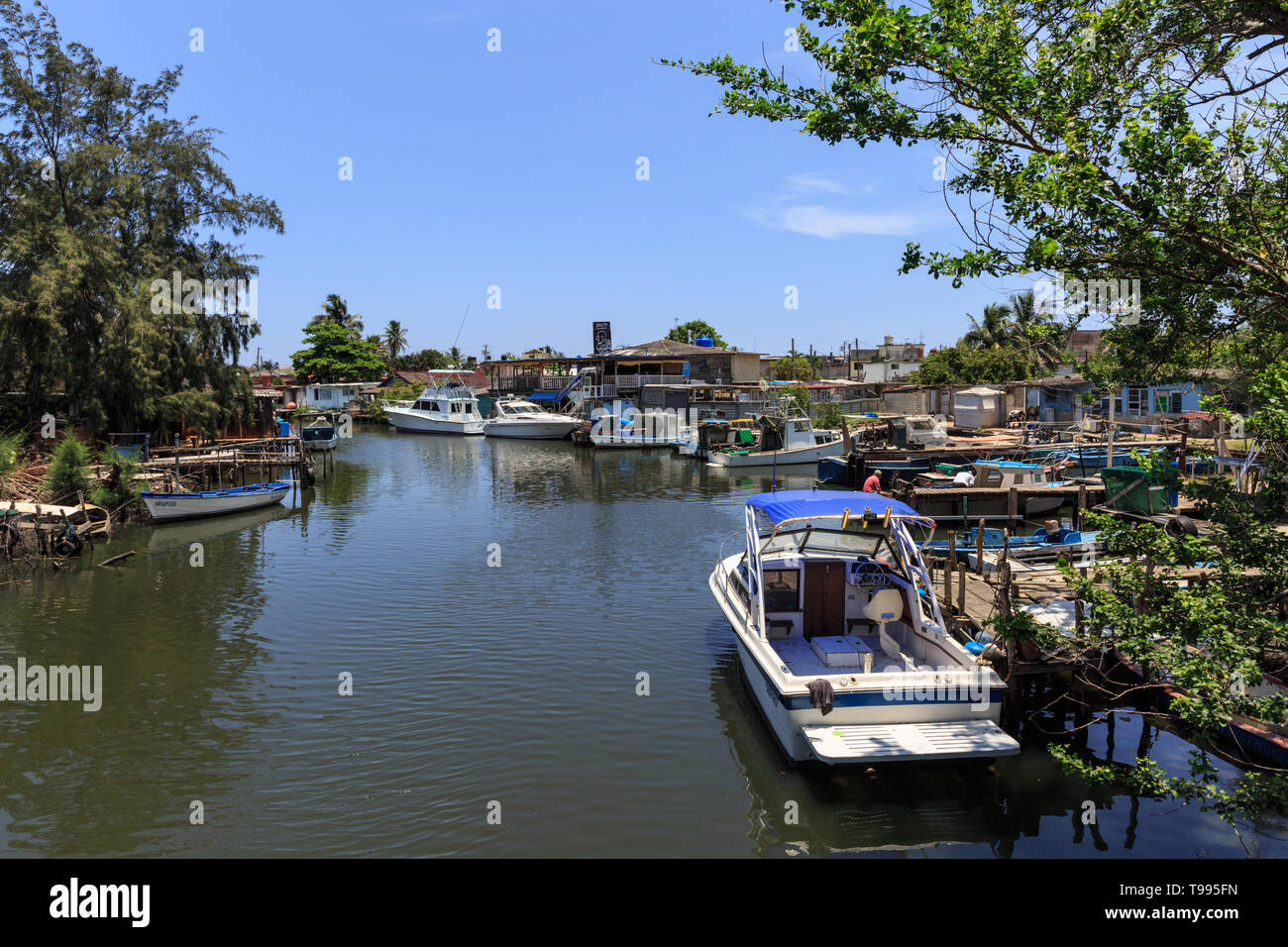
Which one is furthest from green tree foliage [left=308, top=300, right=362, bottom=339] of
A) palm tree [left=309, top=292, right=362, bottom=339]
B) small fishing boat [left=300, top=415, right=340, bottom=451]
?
small fishing boat [left=300, top=415, right=340, bottom=451]

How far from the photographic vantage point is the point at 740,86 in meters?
8.32

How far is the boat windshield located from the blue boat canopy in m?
0.41

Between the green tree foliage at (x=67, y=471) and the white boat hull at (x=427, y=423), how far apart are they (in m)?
41.1

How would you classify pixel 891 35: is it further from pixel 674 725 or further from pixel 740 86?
pixel 674 725

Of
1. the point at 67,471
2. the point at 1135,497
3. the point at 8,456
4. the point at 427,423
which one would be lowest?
the point at 1135,497

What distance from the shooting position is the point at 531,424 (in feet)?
196

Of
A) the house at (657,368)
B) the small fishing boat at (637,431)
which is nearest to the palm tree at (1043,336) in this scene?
the small fishing boat at (637,431)

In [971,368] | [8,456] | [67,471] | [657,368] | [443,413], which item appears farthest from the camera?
[443,413]

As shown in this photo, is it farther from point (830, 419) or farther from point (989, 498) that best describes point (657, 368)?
point (989, 498)

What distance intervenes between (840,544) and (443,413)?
191 feet

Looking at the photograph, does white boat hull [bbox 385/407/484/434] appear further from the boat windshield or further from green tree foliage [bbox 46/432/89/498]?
the boat windshield

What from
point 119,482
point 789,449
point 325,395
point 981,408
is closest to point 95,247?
point 119,482

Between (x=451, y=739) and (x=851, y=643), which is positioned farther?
(x=851, y=643)
